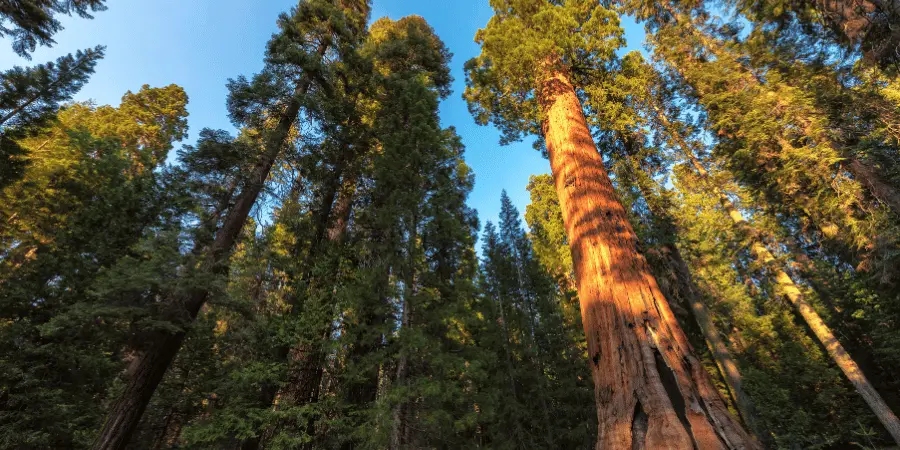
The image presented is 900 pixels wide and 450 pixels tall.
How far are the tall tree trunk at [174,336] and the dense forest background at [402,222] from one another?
0.16 feet

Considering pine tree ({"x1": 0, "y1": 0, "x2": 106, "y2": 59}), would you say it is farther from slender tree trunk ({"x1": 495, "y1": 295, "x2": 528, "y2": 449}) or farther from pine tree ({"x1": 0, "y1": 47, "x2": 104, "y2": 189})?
slender tree trunk ({"x1": 495, "y1": 295, "x2": 528, "y2": 449})

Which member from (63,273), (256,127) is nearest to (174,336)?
(63,273)

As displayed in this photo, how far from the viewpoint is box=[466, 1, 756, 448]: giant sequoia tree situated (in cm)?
219

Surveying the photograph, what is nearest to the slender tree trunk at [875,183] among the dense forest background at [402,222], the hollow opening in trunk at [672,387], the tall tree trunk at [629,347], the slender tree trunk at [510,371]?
the dense forest background at [402,222]

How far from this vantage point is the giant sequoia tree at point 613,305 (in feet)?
7.17

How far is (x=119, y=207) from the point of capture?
32.8 feet

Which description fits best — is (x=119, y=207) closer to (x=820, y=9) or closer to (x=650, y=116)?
(x=650, y=116)

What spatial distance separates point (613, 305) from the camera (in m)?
2.88

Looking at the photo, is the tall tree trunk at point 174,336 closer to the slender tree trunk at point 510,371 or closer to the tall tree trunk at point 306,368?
the tall tree trunk at point 306,368

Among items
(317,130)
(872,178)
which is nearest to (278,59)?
(317,130)

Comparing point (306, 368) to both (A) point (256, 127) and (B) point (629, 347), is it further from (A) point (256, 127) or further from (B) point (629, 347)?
(A) point (256, 127)

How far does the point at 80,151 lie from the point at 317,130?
9.97m

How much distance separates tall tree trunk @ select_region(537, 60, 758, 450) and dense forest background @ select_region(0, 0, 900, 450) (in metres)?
0.03

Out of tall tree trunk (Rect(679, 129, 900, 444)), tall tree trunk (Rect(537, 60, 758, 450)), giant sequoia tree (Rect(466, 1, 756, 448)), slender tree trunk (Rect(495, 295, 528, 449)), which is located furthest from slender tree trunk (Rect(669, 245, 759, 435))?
tall tree trunk (Rect(537, 60, 758, 450))
